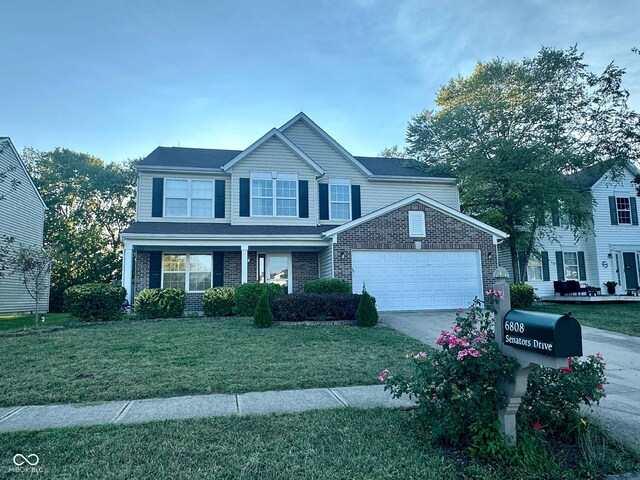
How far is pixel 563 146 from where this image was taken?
1875cm

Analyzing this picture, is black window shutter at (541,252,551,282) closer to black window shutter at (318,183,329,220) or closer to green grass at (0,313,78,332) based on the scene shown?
black window shutter at (318,183,329,220)

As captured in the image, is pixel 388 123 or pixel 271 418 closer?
pixel 271 418

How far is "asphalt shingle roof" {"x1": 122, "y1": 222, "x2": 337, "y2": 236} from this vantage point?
1412 centimetres

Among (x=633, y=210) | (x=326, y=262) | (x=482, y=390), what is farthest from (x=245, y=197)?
(x=633, y=210)

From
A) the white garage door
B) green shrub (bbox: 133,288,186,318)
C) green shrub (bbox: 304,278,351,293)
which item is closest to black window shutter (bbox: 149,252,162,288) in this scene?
green shrub (bbox: 133,288,186,318)

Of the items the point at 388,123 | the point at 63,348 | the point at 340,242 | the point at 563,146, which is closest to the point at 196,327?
the point at 63,348

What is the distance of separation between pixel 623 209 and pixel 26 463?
2755 centimetres

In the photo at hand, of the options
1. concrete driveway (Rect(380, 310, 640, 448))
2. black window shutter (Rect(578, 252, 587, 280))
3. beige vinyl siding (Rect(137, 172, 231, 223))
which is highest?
beige vinyl siding (Rect(137, 172, 231, 223))

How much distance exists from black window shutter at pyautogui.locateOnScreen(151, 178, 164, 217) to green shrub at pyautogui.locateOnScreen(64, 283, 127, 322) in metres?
4.52

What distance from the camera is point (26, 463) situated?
3.07m

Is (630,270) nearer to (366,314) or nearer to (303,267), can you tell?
(303,267)

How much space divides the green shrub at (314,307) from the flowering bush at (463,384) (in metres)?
7.63

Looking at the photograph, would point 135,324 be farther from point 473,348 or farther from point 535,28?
point 535,28

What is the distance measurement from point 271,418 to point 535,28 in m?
12.5
